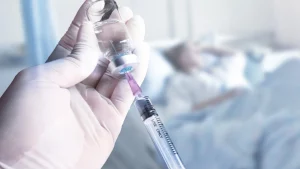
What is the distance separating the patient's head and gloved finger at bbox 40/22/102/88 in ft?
3.05

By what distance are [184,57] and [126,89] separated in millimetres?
887

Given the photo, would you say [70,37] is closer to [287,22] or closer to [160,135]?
[160,135]

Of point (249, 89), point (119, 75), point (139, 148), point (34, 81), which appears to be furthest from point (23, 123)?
point (249, 89)

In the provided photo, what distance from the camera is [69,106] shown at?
680 millimetres

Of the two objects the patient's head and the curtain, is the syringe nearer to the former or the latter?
the curtain

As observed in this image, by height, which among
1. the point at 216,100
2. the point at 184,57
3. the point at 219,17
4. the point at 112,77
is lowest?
the point at 216,100

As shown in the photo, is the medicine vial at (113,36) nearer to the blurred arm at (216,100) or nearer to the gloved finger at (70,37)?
the gloved finger at (70,37)

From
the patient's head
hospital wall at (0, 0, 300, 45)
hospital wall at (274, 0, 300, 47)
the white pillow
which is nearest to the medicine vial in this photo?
hospital wall at (0, 0, 300, 45)

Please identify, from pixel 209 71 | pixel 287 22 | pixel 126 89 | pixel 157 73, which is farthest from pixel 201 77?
pixel 126 89

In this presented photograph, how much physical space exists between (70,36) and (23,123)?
0.20m

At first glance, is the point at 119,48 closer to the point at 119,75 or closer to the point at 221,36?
the point at 119,75

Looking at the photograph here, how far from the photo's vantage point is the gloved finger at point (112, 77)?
734mm

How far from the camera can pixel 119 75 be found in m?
0.71

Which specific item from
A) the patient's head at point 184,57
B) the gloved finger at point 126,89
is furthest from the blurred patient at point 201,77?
the gloved finger at point 126,89
